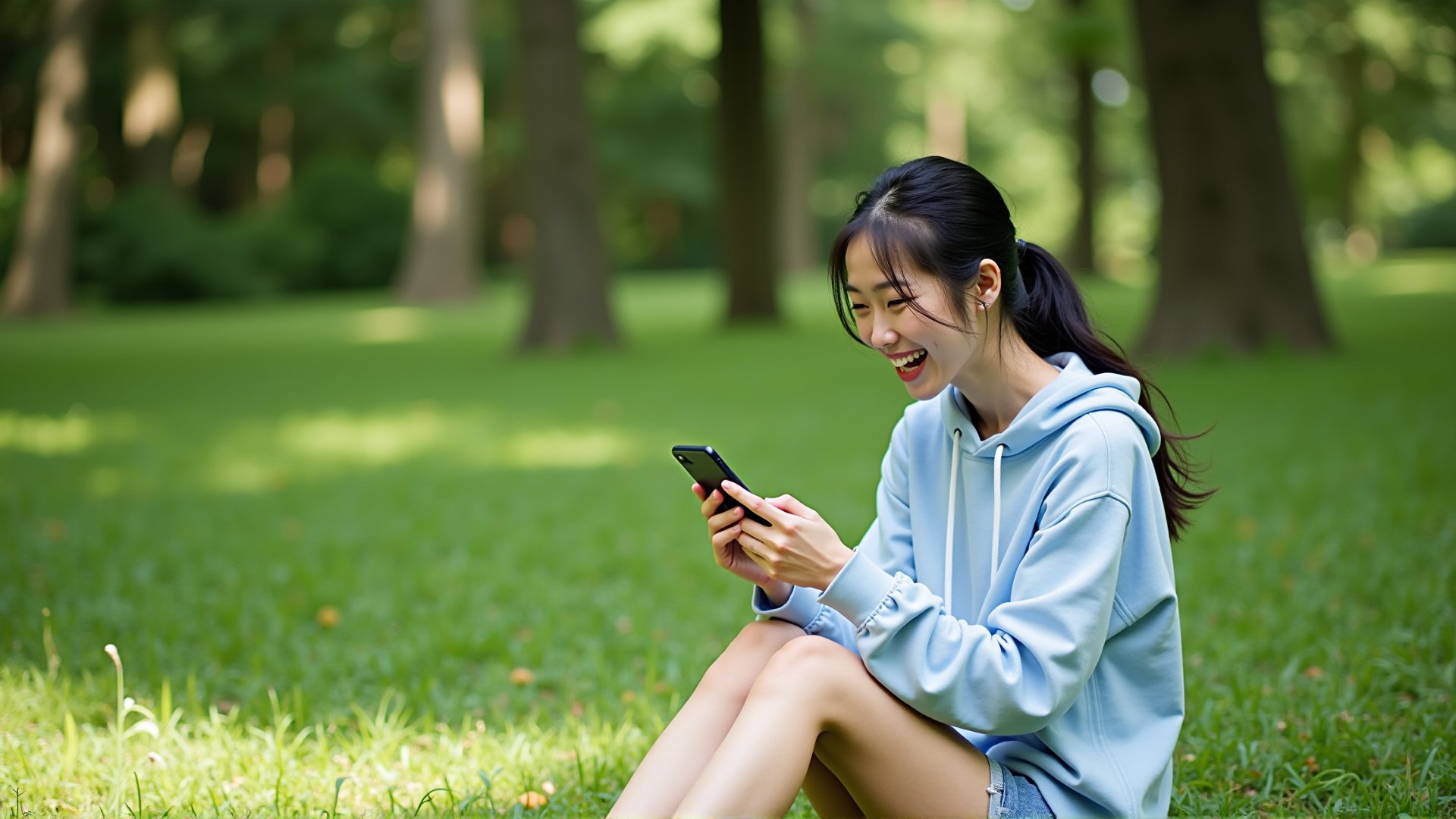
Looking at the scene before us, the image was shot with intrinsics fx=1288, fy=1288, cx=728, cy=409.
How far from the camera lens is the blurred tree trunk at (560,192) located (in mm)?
14352

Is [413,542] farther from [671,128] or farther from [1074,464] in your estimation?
[671,128]

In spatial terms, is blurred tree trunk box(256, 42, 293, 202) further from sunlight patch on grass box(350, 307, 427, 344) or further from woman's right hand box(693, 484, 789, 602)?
woman's right hand box(693, 484, 789, 602)

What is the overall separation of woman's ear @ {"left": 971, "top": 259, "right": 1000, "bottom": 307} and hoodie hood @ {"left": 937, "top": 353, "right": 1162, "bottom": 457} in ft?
0.61

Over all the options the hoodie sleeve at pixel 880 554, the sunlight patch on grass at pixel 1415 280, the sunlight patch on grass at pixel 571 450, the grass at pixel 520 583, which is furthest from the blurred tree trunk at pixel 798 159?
the hoodie sleeve at pixel 880 554

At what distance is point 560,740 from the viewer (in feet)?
11.0

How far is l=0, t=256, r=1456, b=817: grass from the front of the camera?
3.05 meters

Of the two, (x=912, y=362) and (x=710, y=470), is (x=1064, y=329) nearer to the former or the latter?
(x=912, y=362)

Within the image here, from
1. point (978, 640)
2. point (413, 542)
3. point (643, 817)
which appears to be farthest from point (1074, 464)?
point (413, 542)

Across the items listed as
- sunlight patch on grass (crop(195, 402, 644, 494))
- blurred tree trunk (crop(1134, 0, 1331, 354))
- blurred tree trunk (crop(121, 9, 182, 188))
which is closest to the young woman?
sunlight patch on grass (crop(195, 402, 644, 494))

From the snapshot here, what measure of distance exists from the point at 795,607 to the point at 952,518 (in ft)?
1.11

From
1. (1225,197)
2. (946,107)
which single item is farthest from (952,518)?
(946,107)

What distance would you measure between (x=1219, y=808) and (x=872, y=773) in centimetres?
107

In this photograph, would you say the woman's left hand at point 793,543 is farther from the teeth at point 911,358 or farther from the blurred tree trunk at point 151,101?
the blurred tree trunk at point 151,101

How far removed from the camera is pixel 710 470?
2244mm
